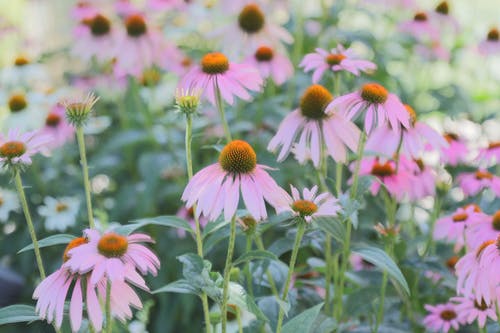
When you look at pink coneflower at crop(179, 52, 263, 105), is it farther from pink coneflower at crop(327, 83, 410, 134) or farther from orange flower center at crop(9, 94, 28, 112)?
orange flower center at crop(9, 94, 28, 112)

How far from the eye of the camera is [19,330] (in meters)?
1.73

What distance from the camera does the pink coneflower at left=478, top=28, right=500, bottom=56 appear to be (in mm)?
2041

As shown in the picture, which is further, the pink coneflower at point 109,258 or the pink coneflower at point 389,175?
the pink coneflower at point 389,175

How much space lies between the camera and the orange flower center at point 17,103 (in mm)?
1861

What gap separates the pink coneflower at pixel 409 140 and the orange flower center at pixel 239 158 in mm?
285

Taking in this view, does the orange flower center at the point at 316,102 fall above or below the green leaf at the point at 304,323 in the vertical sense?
above

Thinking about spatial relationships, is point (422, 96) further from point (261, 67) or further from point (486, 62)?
point (261, 67)

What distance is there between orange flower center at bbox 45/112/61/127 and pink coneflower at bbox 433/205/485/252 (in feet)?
3.58

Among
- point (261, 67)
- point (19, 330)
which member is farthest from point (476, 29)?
point (19, 330)

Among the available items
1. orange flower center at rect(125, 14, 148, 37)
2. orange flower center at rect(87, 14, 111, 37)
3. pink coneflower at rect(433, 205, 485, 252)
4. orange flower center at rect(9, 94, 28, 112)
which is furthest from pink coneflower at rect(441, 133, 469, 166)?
orange flower center at rect(9, 94, 28, 112)

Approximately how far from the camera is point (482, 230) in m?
1.07

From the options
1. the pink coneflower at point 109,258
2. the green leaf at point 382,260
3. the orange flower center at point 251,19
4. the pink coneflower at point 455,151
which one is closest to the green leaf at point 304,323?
the green leaf at point 382,260

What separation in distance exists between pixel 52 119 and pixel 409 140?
44.2 inches

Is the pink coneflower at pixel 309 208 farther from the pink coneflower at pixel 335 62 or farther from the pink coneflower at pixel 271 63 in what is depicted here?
the pink coneflower at pixel 271 63
